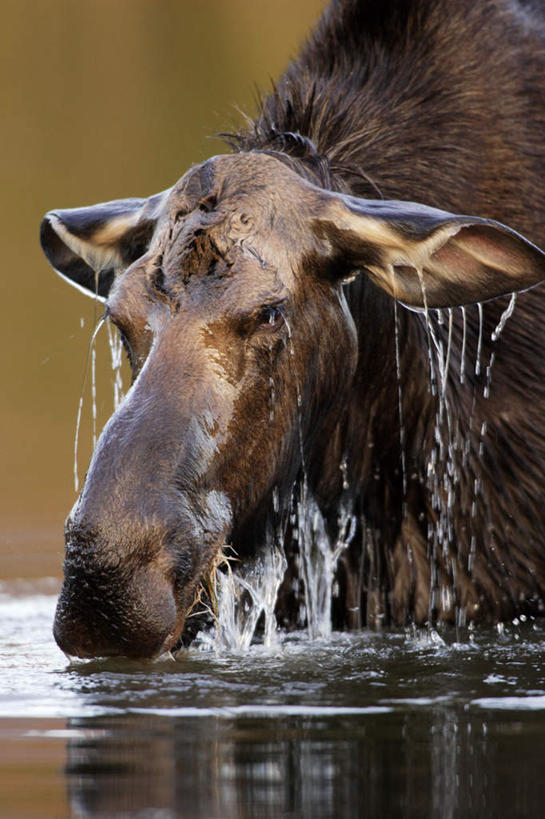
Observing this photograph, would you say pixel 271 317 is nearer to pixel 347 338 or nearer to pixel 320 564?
pixel 347 338

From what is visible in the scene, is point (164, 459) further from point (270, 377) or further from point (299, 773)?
point (299, 773)

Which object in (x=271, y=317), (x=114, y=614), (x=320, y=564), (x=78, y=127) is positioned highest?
(x=78, y=127)

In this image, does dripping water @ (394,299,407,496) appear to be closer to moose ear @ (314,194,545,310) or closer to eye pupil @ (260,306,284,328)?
moose ear @ (314,194,545,310)

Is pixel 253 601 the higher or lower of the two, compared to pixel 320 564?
lower

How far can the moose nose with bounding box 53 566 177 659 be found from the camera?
153 inches

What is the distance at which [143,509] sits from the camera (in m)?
3.96

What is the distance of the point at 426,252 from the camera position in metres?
4.78

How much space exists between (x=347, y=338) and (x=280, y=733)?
6.05 feet

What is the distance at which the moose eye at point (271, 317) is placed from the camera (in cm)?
455

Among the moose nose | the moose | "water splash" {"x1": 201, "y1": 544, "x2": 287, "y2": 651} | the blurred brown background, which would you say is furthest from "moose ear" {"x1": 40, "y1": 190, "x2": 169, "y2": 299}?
the blurred brown background

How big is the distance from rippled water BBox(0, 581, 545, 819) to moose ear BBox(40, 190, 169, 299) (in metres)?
1.33

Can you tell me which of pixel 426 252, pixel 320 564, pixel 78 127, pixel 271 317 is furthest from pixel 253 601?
pixel 78 127

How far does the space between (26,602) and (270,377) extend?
7.15 ft

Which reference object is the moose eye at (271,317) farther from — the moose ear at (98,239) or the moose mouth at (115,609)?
the moose mouth at (115,609)
